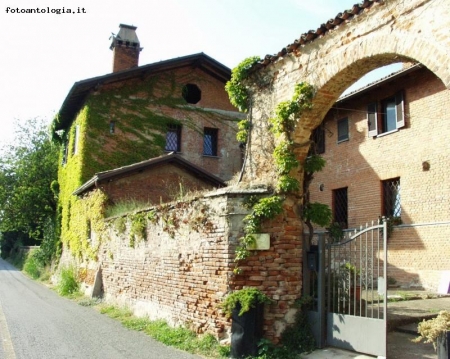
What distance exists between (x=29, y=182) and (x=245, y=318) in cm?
2599

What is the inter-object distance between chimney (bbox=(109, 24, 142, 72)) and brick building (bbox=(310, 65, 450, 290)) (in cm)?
1027

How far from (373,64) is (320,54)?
3.50 feet

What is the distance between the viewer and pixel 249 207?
8062 mm

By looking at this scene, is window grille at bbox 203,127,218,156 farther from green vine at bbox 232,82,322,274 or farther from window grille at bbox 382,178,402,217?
green vine at bbox 232,82,322,274

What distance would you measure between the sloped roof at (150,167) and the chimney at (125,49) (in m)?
7.00

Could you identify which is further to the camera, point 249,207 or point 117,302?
point 117,302

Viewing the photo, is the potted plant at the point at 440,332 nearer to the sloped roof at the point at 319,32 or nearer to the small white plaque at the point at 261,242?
the small white plaque at the point at 261,242

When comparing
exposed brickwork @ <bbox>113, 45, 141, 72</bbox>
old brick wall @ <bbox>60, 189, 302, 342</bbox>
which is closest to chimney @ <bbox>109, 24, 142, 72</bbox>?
exposed brickwork @ <bbox>113, 45, 141, 72</bbox>

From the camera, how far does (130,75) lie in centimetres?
2034

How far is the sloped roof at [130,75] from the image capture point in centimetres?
1946

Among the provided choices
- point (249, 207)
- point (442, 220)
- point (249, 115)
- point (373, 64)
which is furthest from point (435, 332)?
→ point (442, 220)

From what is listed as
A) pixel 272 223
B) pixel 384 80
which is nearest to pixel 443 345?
pixel 272 223

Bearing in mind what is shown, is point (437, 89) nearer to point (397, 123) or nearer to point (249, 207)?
point (397, 123)

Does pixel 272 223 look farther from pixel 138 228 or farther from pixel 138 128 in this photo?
pixel 138 128
